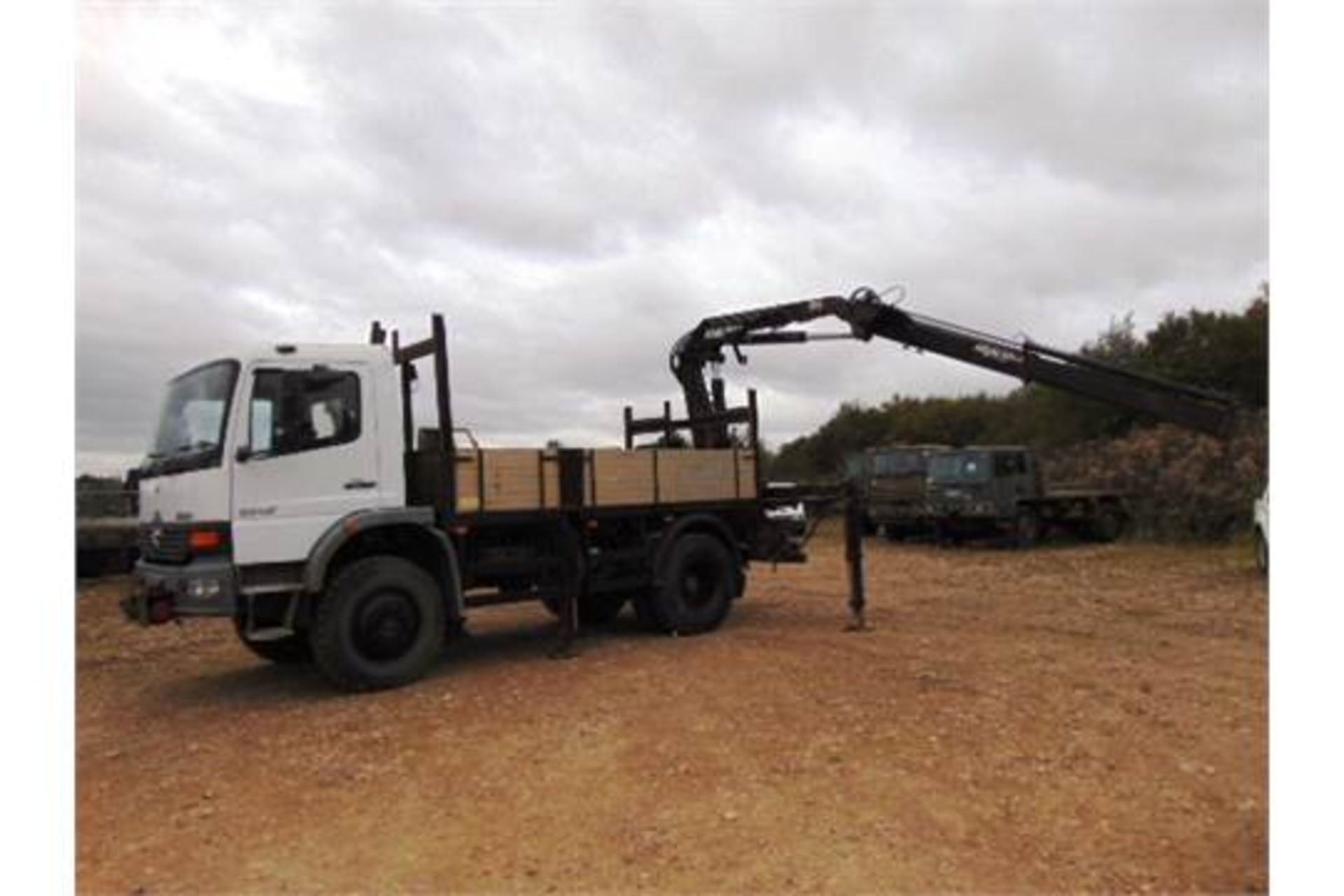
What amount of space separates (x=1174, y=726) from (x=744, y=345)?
25.7 feet

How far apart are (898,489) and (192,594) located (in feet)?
59.8

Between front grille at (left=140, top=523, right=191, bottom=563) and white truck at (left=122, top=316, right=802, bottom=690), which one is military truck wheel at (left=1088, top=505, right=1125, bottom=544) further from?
front grille at (left=140, top=523, right=191, bottom=563)

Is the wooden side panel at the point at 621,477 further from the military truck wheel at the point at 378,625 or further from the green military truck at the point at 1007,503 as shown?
the green military truck at the point at 1007,503

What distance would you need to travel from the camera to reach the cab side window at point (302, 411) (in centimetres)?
749

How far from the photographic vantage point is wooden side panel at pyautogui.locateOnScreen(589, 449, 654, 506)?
9.46 m

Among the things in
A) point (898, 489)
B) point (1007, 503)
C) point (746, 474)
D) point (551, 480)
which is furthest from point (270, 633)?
point (898, 489)

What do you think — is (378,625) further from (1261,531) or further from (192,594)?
(1261,531)

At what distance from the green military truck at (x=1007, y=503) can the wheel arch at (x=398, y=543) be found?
15.6m

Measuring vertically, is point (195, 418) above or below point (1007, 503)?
above

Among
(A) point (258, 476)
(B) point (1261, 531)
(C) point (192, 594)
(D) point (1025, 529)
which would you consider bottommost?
(D) point (1025, 529)

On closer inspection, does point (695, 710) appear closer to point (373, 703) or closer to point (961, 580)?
point (373, 703)

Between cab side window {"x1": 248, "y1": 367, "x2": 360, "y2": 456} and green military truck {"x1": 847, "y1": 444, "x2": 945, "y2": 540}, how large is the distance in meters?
15.8

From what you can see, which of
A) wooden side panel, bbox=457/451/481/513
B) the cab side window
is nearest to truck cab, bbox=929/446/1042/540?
wooden side panel, bbox=457/451/481/513

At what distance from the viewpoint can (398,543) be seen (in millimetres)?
8273
